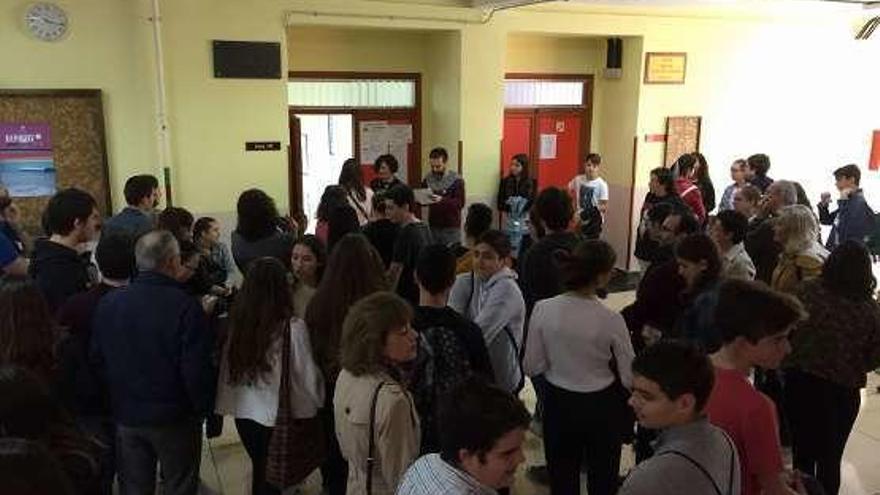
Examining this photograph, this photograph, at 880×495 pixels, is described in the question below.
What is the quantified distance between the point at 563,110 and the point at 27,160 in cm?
572

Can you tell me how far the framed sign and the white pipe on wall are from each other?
515cm

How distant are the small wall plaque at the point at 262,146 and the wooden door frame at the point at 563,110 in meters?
2.89

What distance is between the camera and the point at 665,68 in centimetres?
814

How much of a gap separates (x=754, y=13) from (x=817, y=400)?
6700 mm

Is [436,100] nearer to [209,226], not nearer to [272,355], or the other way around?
[209,226]

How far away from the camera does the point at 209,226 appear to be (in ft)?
13.5

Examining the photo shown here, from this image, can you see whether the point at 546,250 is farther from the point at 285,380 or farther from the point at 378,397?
the point at 378,397

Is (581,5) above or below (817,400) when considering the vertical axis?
above

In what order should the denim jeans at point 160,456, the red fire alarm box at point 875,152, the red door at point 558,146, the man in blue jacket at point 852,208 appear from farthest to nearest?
the red fire alarm box at point 875,152 → the red door at point 558,146 → the man in blue jacket at point 852,208 → the denim jeans at point 160,456

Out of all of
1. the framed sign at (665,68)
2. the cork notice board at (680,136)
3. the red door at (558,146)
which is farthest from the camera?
the red door at (558,146)

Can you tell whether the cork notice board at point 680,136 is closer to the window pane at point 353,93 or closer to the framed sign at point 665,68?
the framed sign at point 665,68

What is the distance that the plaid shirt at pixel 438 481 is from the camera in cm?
154

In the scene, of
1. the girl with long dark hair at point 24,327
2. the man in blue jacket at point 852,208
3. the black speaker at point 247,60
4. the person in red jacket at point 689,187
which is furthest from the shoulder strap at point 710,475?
the black speaker at point 247,60

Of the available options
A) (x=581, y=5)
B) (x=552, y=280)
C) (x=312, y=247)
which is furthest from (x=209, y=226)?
(x=581, y=5)
